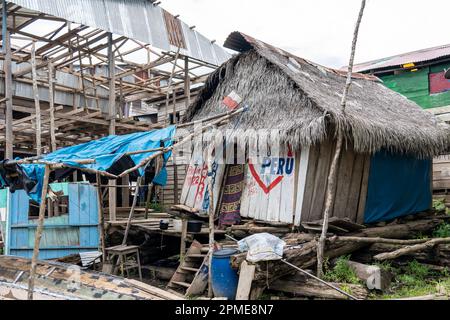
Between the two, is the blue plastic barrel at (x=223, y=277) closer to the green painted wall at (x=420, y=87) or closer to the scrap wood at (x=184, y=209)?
the scrap wood at (x=184, y=209)

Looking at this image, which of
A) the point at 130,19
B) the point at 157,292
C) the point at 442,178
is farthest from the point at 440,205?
the point at 130,19

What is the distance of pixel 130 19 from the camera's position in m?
12.3

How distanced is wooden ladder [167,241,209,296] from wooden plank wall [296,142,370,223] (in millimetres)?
2055

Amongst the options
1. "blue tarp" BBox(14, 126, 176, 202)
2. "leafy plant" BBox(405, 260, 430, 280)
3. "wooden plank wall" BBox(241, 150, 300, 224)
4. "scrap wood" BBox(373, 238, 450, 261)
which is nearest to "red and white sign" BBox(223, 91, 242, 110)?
"wooden plank wall" BBox(241, 150, 300, 224)

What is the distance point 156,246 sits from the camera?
1067cm

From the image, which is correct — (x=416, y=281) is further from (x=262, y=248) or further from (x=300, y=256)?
(x=262, y=248)

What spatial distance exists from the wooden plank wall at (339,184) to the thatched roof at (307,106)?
454 mm

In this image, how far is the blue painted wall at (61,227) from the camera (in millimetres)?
9344

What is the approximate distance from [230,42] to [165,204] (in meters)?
8.66

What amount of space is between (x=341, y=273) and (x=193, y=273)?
2.61 m

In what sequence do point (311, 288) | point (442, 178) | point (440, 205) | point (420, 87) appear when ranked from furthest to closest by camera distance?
point (420, 87) < point (442, 178) < point (440, 205) < point (311, 288)

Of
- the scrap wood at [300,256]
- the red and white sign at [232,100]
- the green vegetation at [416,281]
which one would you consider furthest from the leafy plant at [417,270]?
the red and white sign at [232,100]

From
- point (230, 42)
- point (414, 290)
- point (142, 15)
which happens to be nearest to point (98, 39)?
point (142, 15)
